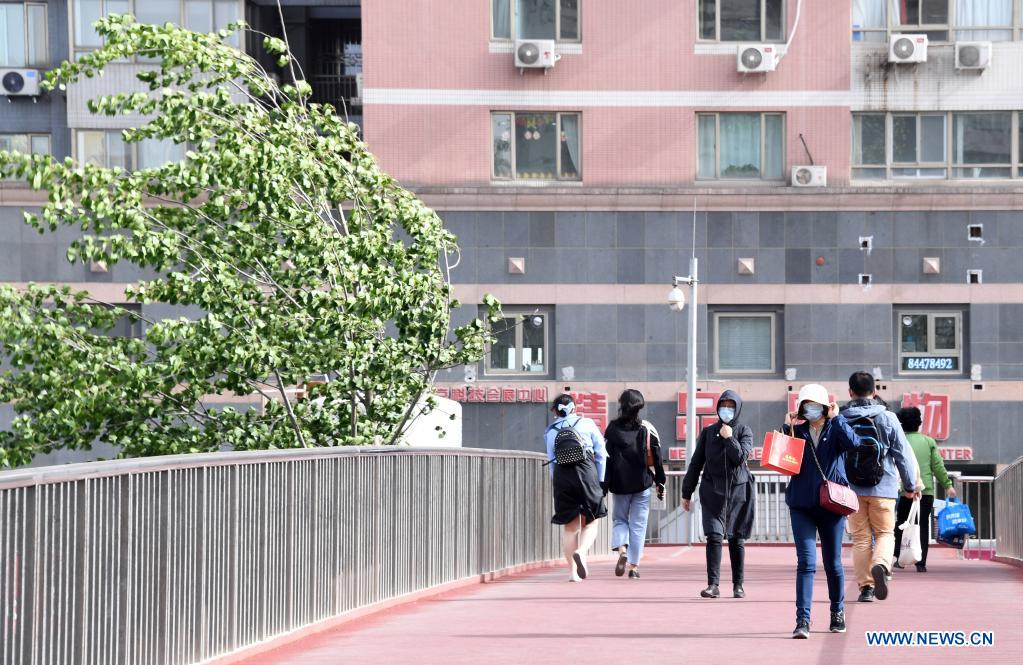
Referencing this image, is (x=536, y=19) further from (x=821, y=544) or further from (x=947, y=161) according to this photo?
(x=821, y=544)

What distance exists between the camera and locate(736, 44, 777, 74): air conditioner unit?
32688 millimetres

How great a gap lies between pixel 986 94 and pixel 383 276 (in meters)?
19.4

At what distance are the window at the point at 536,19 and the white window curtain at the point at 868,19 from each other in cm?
560

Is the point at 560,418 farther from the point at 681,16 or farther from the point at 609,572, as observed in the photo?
the point at 681,16

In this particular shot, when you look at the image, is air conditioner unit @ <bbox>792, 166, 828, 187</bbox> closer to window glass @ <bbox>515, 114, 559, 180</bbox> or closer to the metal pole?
the metal pole

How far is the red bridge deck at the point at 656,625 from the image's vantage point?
9656 mm

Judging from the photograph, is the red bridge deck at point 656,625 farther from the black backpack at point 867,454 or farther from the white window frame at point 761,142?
the white window frame at point 761,142

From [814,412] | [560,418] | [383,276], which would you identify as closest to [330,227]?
[383,276]

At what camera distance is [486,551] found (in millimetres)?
16438

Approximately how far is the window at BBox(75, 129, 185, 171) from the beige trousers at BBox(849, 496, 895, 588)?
2370 cm

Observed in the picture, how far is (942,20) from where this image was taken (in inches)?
1315

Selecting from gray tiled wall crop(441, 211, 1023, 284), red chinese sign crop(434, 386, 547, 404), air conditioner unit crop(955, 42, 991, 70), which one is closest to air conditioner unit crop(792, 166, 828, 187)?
gray tiled wall crop(441, 211, 1023, 284)

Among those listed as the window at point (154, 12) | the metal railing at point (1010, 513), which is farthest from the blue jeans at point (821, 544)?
the window at point (154, 12)

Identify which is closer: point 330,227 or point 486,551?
point 486,551
